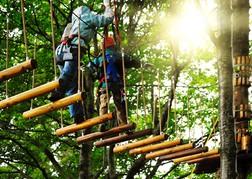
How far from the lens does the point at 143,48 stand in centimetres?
1179

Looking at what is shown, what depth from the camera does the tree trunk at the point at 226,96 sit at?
5.04m

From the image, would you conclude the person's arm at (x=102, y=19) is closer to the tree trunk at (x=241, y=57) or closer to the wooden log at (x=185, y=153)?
the wooden log at (x=185, y=153)

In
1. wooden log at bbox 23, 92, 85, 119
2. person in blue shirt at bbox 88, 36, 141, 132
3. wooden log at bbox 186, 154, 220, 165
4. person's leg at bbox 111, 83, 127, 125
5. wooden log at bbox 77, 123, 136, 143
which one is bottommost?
wooden log at bbox 186, 154, 220, 165

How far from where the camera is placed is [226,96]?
17.1ft

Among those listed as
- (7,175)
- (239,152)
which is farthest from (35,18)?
(7,175)

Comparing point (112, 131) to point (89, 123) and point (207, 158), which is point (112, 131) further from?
point (207, 158)

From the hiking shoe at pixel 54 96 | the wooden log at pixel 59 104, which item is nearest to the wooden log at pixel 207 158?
the hiking shoe at pixel 54 96

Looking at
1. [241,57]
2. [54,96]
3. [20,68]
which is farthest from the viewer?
[241,57]

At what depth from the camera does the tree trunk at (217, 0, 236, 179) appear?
5.04 metres

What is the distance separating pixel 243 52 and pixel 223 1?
73.6 inches

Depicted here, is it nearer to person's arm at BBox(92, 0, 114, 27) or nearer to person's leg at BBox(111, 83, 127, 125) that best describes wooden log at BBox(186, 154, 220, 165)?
person's leg at BBox(111, 83, 127, 125)

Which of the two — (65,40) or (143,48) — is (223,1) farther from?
(143,48)

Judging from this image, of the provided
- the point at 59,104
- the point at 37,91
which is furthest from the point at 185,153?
the point at 37,91

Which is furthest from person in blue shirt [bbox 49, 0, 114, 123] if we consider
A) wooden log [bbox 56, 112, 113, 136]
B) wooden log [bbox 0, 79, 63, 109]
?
wooden log [bbox 0, 79, 63, 109]
